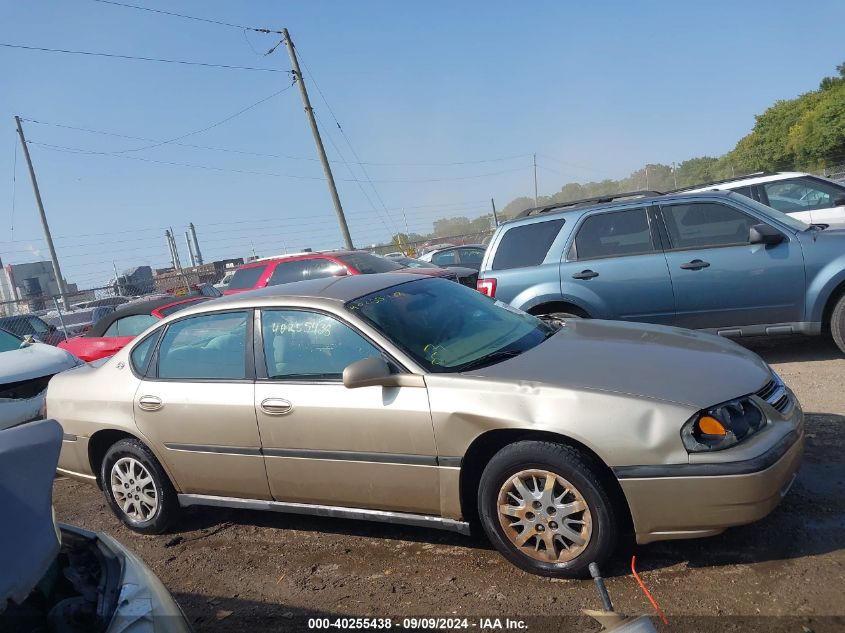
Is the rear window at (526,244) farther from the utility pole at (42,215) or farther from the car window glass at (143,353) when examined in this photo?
the utility pole at (42,215)

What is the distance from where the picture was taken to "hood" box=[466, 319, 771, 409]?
301cm

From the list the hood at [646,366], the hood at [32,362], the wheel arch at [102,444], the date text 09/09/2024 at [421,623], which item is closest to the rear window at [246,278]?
the hood at [32,362]

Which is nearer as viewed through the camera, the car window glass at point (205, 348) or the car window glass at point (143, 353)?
the car window glass at point (205, 348)

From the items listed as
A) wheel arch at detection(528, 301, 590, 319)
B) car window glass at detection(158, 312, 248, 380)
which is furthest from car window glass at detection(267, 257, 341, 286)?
car window glass at detection(158, 312, 248, 380)

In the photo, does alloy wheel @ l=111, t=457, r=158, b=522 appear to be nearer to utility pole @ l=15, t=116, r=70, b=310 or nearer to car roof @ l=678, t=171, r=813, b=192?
car roof @ l=678, t=171, r=813, b=192

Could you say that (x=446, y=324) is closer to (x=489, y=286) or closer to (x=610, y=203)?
(x=489, y=286)

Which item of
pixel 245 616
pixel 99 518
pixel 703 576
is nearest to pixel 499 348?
pixel 703 576

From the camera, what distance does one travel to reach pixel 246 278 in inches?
457

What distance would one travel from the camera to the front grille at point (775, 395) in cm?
315

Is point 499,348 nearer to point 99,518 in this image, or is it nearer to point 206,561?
point 206,561

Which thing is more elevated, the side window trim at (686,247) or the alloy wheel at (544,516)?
the side window trim at (686,247)

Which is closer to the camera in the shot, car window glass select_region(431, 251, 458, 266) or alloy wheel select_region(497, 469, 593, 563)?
alloy wheel select_region(497, 469, 593, 563)

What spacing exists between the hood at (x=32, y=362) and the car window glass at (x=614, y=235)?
567 cm

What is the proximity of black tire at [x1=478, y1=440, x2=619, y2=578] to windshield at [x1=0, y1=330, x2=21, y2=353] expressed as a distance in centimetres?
663
